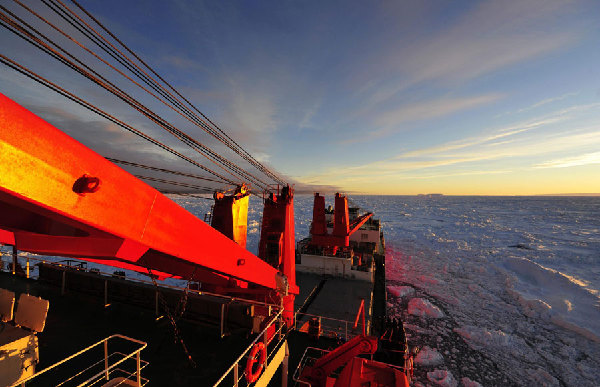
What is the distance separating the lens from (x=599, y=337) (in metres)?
18.0

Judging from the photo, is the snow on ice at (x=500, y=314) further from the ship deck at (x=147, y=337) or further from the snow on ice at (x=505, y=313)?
the ship deck at (x=147, y=337)

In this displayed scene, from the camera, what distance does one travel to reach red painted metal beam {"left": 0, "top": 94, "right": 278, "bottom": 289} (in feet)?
6.43

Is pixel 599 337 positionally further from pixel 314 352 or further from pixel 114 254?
pixel 114 254

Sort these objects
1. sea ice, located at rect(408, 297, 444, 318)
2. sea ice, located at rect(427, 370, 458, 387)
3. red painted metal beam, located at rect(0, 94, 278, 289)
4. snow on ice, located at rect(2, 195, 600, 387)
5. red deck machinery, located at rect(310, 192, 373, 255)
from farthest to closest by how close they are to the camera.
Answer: red deck machinery, located at rect(310, 192, 373, 255) < sea ice, located at rect(408, 297, 444, 318) < snow on ice, located at rect(2, 195, 600, 387) < sea ice, located at rect(427, 370, 458, 387) < red painted metal beam, located at rect(0, 94, 278, 289)

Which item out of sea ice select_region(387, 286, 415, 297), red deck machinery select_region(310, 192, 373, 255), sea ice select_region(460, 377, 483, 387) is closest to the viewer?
sea ice select_region(460, 377, 483, 387)

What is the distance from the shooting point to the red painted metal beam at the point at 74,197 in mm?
1960

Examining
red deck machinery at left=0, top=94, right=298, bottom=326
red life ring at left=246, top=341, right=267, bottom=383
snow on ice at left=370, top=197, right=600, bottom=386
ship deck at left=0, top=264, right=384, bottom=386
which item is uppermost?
red deck machinery at left=0, top=94, right=298, bottom=326

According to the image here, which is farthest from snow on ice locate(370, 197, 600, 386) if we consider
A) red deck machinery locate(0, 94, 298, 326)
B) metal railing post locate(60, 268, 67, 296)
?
metal railing post locate(60, 268, 67, 296)

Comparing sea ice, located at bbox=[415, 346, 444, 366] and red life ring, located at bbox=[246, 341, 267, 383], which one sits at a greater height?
red life ring, located at bbox=[246, 341, 267, 383]

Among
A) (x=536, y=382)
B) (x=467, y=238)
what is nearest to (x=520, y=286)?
(x=536, y=382)

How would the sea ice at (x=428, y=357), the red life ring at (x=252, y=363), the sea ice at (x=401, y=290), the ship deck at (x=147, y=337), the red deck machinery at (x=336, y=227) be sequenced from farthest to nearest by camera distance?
the sea ice at (x=401, y=290)
the red deck machinery at (x=336, y=227)
the sea ice at (x=428, y=357)
the ship deck at (x=147, y=337)
the red life ring at (x=252, y=363)

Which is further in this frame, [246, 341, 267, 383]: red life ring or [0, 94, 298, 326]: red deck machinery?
[246, 341, 267, 383]: red life ring

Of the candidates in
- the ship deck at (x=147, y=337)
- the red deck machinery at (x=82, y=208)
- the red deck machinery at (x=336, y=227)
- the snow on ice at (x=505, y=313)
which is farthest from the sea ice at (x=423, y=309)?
the red deck machinery at (x=82, y=208)

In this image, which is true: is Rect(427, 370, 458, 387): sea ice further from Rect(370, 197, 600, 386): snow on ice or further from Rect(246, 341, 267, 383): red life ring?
Rect(246, 341, 267, 383): red life ring
